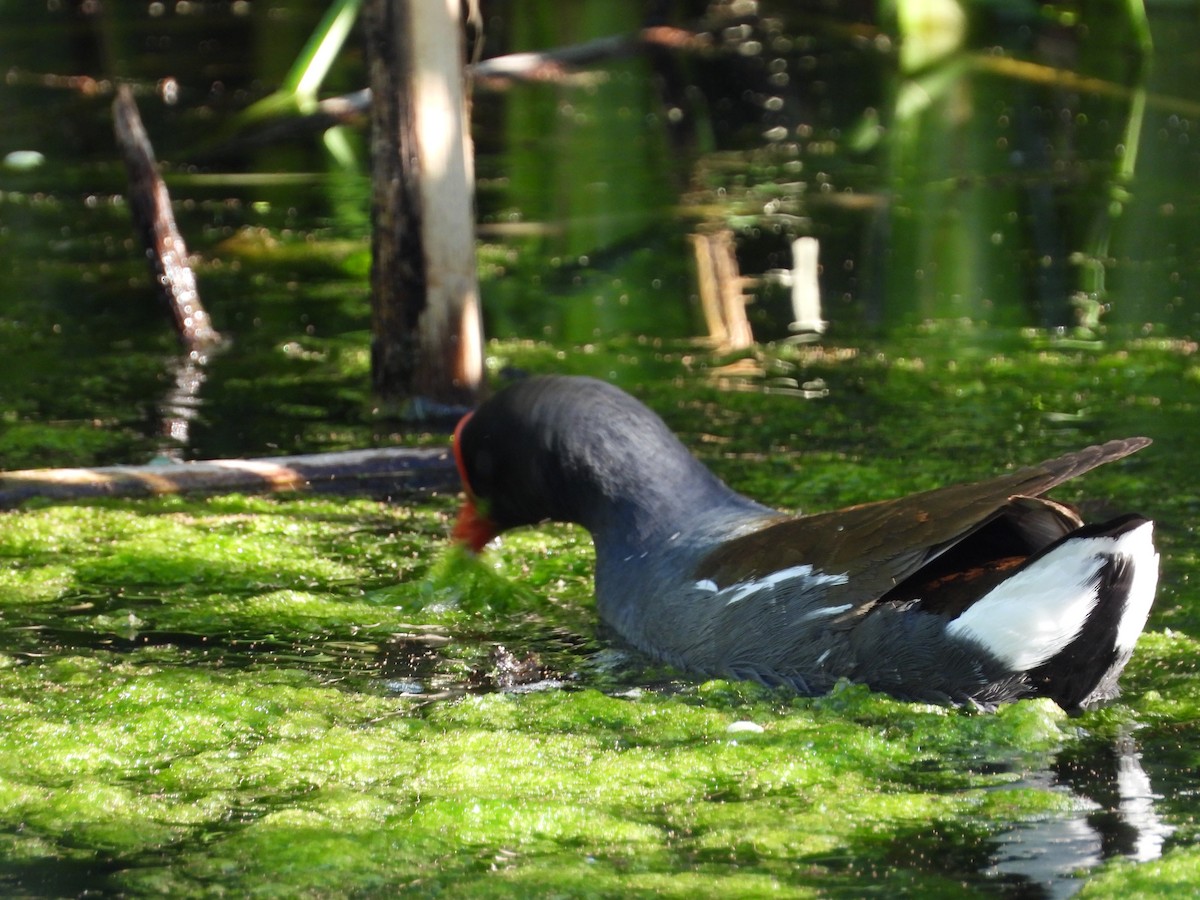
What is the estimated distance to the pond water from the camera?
2.86 metres

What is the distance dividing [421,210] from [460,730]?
8.39 feet

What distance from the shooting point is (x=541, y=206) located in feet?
31.1

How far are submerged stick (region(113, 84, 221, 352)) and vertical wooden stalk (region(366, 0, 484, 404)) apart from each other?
1288mm

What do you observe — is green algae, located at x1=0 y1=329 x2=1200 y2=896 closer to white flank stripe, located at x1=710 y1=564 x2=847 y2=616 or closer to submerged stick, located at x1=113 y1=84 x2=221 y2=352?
white flank stripe, located at x1=710 y1=564 x2=847 y2=616

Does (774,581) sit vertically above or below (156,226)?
below

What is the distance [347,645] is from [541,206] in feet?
18.9

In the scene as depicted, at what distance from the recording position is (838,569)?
3.51 m

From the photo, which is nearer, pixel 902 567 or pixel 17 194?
pixel 902 567

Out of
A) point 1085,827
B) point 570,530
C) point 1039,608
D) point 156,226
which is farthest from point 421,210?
point 1085,827

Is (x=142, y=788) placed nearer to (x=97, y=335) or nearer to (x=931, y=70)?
(x=97, y=335)

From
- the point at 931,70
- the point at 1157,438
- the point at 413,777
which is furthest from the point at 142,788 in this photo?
the point at 931,70

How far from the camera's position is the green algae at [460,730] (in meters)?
2.74

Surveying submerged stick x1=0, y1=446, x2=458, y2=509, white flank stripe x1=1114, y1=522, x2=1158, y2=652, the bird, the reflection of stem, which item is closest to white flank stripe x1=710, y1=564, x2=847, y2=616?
the bird

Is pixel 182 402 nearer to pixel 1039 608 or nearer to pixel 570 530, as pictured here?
pixel 570 530
